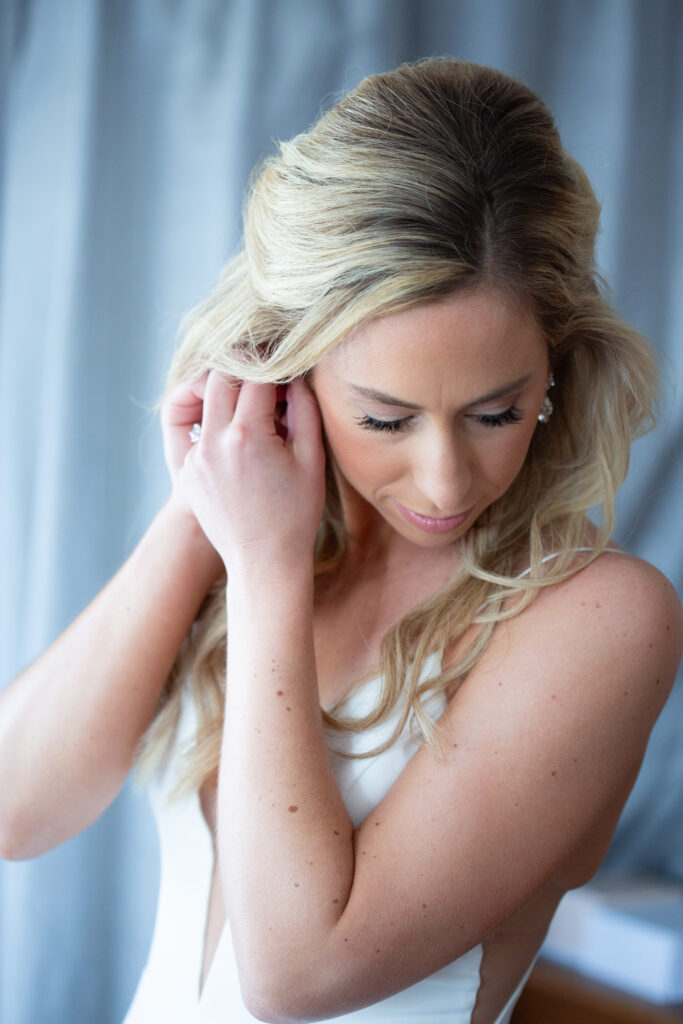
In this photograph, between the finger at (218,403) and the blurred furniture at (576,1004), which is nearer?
the finger at (218,403)

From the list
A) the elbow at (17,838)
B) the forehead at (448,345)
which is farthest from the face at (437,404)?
the elbow at (17,838)

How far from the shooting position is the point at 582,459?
1.14 m

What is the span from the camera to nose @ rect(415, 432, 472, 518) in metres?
0.95

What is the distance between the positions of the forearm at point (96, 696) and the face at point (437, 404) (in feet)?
1.01

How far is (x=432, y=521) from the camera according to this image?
3.41 feet

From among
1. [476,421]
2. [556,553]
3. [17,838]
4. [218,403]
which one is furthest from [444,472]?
[17,838]

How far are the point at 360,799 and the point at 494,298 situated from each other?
0.53 metres

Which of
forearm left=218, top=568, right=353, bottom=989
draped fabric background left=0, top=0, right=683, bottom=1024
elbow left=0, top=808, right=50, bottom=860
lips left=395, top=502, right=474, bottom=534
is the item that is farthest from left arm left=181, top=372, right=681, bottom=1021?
draped fabric background left=0, top=0, right=683, bottom=1024

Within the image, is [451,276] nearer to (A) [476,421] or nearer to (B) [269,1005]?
(A) [476,421]

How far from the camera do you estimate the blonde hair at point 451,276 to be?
0.92 meters

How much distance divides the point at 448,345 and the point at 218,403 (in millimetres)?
327

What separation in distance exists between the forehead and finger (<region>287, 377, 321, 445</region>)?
0.15 meters

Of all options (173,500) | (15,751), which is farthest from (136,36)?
(15,751)

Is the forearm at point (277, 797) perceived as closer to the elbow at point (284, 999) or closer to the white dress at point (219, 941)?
the elbow at point (284, 999)
